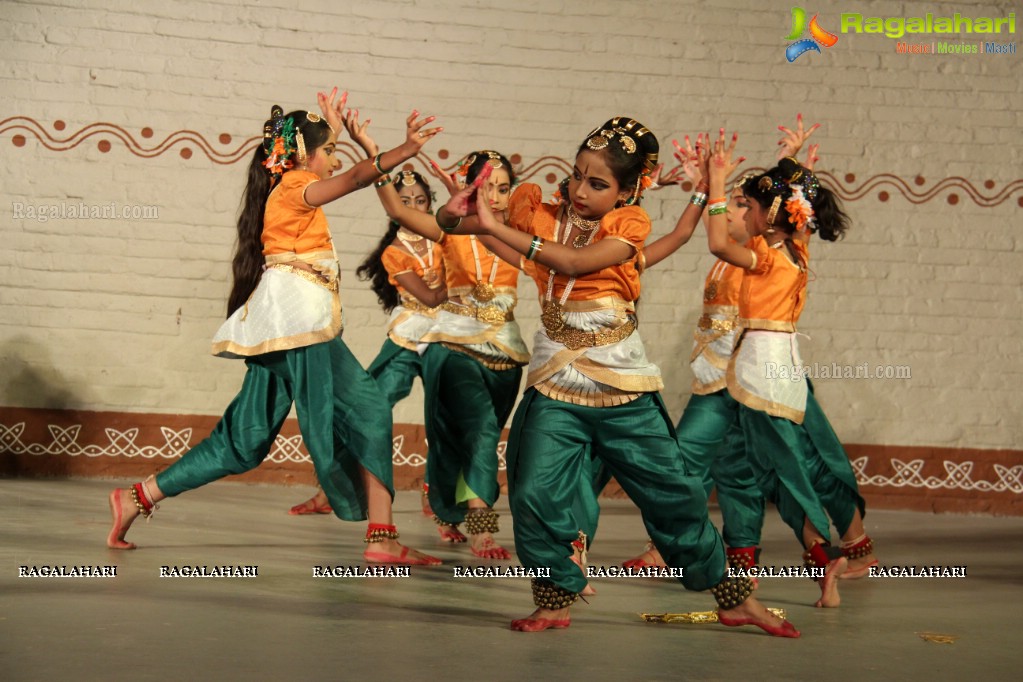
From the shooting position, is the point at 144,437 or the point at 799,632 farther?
the point at 144,437

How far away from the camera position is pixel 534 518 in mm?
3238

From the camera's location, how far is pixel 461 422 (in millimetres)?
4762

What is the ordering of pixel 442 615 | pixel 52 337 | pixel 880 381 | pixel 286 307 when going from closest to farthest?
1. pixel 442 615
2. pixel 286 307
3. pixel 52 337
4. pixel 880 381

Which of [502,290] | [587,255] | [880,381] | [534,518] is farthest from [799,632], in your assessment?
[880,381]

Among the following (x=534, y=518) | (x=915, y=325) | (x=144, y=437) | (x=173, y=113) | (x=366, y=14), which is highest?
(x=366, y=14)

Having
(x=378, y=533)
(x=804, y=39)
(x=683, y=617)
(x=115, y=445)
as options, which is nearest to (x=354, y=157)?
(x=115, y=445)

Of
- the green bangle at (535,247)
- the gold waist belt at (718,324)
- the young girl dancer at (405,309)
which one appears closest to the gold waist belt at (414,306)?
the young girl dancer at (405,309)

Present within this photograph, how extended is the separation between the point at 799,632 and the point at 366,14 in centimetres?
432

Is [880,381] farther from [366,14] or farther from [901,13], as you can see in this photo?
[366,14]

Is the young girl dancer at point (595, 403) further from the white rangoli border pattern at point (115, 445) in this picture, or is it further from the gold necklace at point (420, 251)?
the white rangoli border pattern at point (115, 445)

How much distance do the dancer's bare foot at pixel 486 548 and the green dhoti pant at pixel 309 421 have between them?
512 millimetres

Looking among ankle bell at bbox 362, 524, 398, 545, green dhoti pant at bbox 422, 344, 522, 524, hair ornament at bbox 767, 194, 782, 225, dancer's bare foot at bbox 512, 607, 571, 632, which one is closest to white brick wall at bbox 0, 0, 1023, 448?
green dhoti pant at bbox 422, 344, 522, 524

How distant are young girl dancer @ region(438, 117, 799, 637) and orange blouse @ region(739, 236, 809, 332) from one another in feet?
2.94

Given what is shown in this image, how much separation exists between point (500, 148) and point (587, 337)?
11.6 ft
